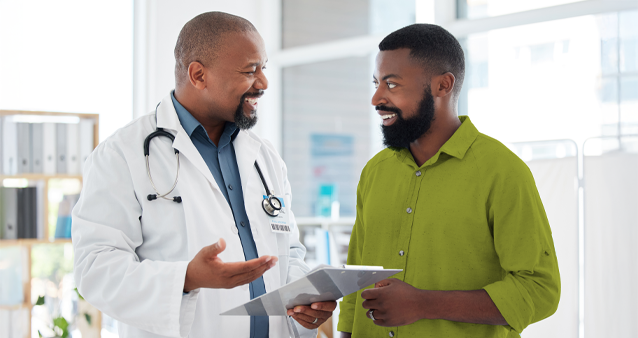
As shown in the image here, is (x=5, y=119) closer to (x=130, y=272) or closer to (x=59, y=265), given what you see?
(x=59, y=265)

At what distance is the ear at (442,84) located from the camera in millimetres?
1422

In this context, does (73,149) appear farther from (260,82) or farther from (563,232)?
(563,232)

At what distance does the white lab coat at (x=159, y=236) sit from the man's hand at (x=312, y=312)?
7.2 inches

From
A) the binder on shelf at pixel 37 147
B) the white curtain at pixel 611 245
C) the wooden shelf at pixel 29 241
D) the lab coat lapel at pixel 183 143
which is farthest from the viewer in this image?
the binder on shelf at pixel 37 147

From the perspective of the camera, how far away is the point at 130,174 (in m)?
1.44

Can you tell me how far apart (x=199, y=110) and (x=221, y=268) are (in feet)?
2.26

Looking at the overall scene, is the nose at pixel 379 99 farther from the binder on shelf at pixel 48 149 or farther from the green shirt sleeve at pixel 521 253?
the binder on shelf at pixel 48 149

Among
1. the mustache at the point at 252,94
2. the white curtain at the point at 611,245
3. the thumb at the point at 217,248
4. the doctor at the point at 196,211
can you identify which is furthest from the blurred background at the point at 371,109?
the thumb at the point at 217,248

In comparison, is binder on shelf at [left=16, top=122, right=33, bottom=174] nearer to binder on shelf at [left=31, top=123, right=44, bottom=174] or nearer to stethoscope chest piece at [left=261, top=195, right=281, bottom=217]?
binder on shelf at [left=31, top=123, right=44, bottom=174]

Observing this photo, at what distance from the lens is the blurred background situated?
274cm

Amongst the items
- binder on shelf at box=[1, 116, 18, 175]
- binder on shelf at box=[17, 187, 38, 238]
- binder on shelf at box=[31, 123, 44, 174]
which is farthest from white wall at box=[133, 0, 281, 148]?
binder on shelf at box=[17, 187, 38, 238]

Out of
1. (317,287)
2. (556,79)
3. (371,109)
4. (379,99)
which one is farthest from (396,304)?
(371,109)

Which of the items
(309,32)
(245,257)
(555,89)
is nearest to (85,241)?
(245,257)

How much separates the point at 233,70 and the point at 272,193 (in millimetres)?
429
